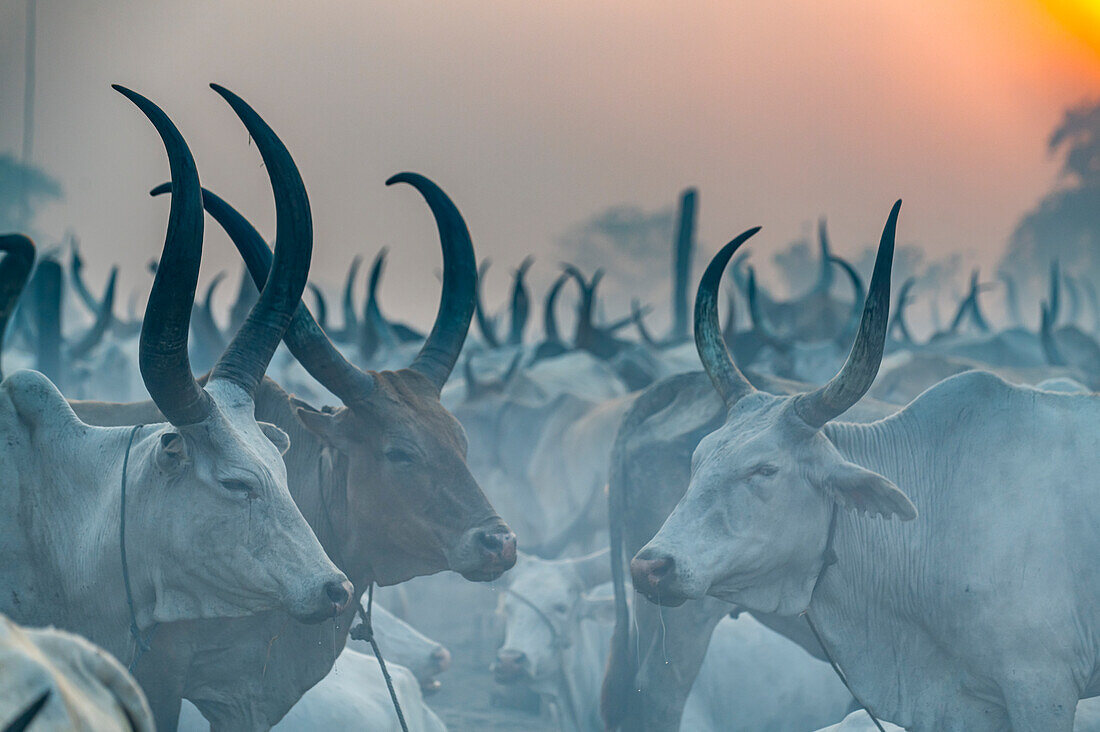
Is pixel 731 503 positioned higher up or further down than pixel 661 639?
higher up

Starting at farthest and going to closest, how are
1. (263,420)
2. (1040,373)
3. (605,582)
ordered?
(1040,373) → (605,582) → (263,420)

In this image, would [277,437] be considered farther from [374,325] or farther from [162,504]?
[374,325]

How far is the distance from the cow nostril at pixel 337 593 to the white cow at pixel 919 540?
867mm

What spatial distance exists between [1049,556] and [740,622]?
8.21 ft

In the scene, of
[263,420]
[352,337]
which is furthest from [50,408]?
[352,337]

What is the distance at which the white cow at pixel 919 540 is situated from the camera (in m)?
3.33

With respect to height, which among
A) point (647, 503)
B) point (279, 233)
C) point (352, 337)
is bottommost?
point (352, 337)

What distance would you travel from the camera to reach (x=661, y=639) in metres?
A: 4.80

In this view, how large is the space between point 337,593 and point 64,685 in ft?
4.54

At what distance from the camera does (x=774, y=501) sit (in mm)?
3463

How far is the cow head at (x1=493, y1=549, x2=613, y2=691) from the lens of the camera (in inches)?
226

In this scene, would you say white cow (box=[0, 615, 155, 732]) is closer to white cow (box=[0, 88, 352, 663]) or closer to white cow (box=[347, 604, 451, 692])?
white cow (box=[0, 88, 352, 663])

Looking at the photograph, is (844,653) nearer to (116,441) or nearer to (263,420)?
(263,420)

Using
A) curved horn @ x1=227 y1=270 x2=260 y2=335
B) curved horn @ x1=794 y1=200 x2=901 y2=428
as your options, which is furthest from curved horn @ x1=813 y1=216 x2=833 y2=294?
curved horn @ x1=794 y1=200 x2=901 y2=428
